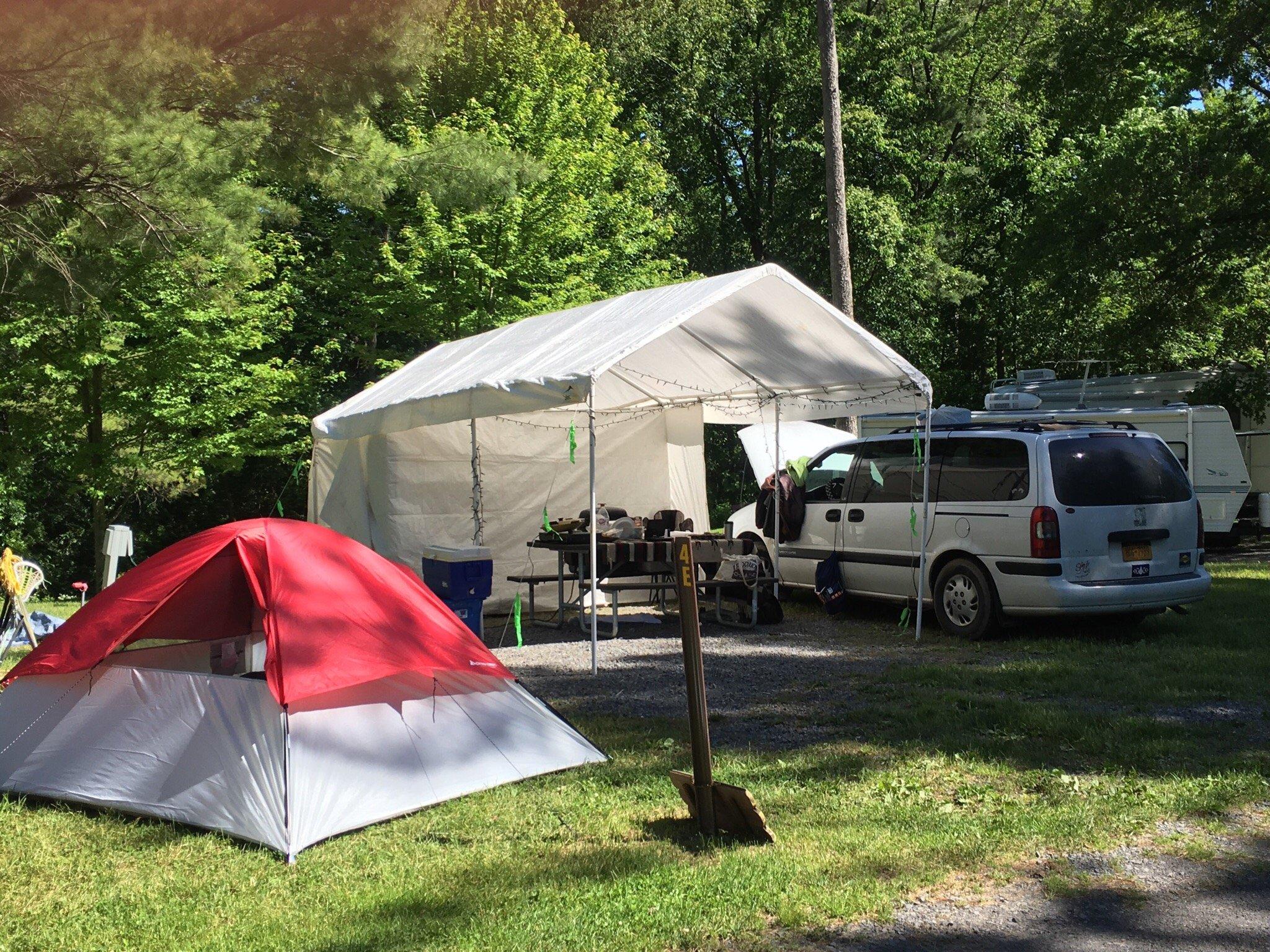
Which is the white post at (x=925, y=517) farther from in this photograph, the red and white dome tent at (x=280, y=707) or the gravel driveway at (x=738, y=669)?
the red and white dome tent at (x=280, y=707)

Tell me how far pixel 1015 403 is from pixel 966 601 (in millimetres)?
7858

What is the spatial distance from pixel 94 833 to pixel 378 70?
6.29 metres

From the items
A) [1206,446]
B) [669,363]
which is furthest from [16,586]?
[1206,446]

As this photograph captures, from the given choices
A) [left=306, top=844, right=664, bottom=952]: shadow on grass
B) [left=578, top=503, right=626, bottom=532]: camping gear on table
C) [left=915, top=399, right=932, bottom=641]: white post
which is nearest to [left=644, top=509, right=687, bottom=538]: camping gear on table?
[left=578, top=503, right=626, bottom=532]: camping gear on table

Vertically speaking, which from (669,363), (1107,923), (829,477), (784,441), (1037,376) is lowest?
(1107,923)

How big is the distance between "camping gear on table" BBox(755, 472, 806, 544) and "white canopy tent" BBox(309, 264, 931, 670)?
0.30 metres

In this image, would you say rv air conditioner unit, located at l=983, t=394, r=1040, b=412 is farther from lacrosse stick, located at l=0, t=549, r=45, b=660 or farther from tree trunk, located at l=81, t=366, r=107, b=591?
tree trunk, located at l=81, t=366, r=107, b=591

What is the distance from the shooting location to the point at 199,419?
17922 mm

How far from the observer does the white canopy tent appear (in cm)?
861

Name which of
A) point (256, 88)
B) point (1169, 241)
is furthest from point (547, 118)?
point (256, 88)

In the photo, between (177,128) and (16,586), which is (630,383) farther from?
(16,586)

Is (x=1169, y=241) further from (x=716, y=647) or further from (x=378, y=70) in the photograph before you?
(x=378, y=70)

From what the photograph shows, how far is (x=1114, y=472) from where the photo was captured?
9.11 meters

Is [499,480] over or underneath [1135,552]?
over
